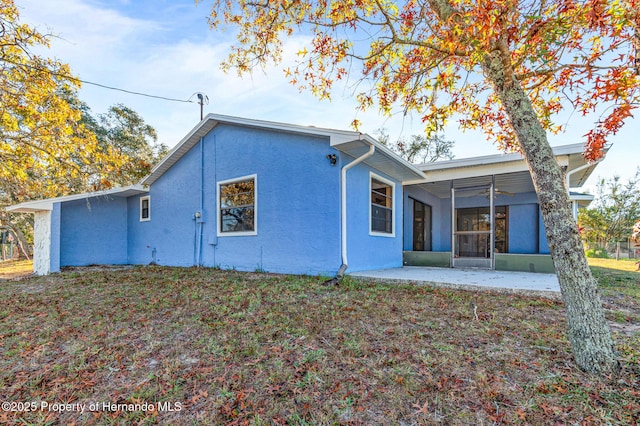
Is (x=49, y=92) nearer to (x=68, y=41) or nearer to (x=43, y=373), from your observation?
(x=68, y=41)

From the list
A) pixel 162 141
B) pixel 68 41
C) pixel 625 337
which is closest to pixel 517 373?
pixel 625 337

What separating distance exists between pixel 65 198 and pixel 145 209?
238cm

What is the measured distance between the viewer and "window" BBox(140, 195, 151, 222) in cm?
1054

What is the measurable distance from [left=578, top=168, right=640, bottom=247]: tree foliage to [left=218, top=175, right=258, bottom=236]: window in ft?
62.6

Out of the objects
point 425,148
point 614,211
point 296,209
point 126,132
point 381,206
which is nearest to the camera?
point 296,209

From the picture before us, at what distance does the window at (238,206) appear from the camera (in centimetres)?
759

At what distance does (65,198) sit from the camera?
8.71 meters

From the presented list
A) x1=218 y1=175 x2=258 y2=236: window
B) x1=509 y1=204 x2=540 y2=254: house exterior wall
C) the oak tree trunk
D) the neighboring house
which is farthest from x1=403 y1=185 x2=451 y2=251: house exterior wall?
the oak tree trunk

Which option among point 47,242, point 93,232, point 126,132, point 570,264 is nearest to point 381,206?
point 570,264

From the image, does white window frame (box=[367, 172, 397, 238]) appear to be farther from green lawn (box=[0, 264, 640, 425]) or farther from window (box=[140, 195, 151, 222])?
window (box=[140, 195, 151, 222])

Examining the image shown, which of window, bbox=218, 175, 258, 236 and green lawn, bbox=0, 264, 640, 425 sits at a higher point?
window, bbox=218, 175, 258, 236

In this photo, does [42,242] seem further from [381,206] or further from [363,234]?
[381,206]

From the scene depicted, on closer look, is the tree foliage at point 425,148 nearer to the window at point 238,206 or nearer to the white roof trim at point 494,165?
the white roof trim at point 494,165

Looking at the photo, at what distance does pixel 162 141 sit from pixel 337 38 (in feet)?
55.2
